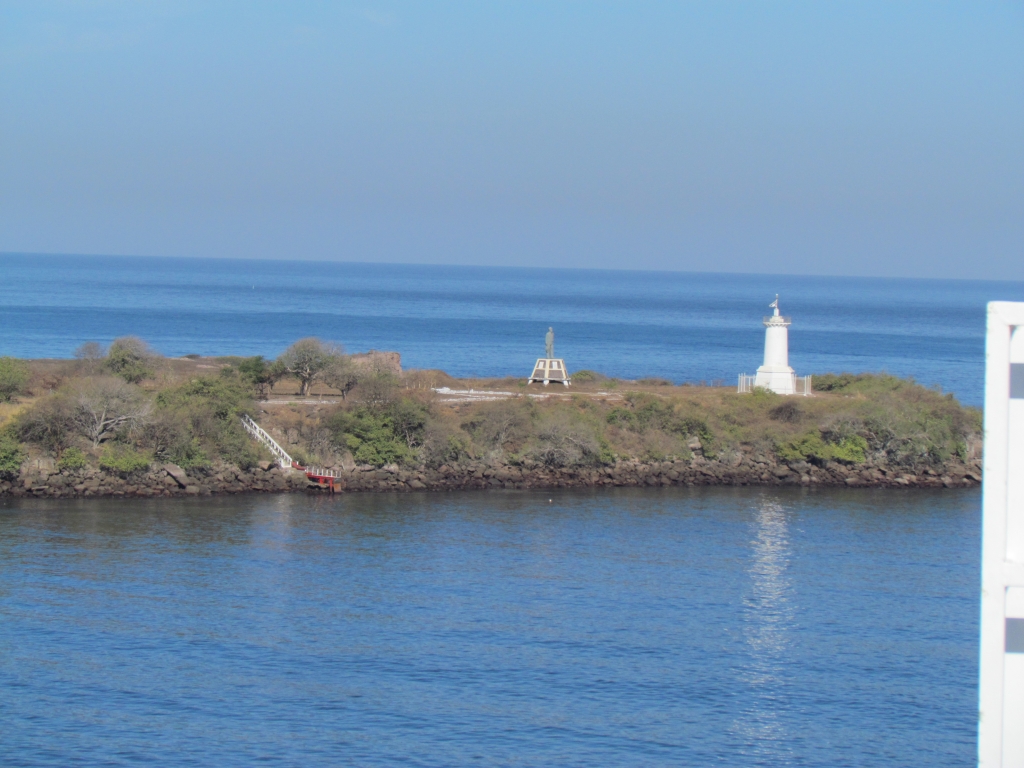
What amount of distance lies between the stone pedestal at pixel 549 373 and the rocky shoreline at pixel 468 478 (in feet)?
32.2

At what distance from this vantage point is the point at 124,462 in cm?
3416

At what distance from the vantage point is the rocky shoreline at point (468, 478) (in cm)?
3372

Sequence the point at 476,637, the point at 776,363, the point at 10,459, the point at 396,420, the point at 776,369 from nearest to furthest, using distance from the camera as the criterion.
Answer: the point at 476,637 < the point at 10,459 < the point at 396,420 < the point at 776,369 < the point at 776,363

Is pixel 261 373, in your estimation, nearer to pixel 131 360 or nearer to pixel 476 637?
pixel 131 360

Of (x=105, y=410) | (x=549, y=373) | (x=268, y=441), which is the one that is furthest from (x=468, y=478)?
(x=549, y=373)

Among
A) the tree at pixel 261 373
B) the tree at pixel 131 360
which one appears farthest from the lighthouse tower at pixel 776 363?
the tree at pixel 131 360

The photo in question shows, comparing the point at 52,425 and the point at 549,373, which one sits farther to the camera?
the point at 549,373


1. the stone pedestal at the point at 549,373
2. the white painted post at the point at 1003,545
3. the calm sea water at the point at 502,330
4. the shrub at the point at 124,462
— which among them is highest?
the calm sea water at the point at 502,330

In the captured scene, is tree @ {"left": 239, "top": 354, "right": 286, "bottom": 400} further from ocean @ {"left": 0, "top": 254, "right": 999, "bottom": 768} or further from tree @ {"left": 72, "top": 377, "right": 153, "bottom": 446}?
ocean @ {"left": 0, "top": 254, "right": 999, "bottom": 768}

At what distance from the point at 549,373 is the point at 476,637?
1090 inches

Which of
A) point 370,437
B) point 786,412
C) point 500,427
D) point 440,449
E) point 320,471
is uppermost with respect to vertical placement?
point 786,412

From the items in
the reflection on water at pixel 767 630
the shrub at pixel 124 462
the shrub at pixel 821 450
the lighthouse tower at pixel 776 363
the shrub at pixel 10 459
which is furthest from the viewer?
the lighthouse tower at pixel 776 363

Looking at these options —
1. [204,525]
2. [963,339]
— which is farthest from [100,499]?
[963,339]

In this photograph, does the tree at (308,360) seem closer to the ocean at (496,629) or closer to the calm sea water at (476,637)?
the ocean at (496,629)
